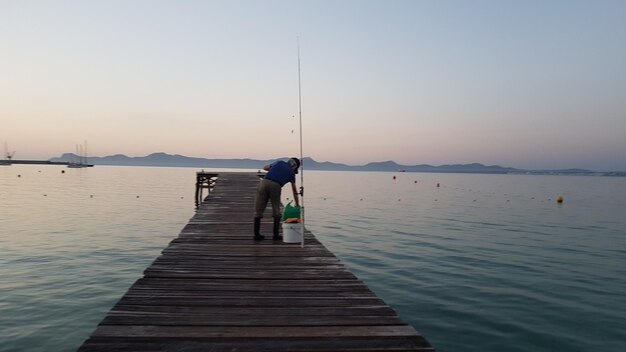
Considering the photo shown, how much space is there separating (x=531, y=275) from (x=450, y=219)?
674 inches

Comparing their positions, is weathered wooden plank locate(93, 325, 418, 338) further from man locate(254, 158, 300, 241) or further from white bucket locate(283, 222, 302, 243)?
white bucket locate(283, 222, 302, 243)

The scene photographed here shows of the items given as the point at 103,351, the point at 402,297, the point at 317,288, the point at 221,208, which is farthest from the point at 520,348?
the point at 221,208

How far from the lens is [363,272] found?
1413 centimetres

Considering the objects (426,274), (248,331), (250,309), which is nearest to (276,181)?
(250,309)

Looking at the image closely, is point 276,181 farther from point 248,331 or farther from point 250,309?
point 248,331

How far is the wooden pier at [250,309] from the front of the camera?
432 cm

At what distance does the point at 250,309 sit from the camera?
5410 mm

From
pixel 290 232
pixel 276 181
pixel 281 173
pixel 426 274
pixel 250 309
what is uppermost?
pixel 281 173

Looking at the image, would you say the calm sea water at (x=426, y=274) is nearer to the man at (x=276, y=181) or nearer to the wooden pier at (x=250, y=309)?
the wooden pier at (x=250, y=309)

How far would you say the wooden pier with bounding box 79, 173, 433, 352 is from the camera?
4.32 meters

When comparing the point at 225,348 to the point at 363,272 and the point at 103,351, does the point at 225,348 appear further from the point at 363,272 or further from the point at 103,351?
the point at 363,272

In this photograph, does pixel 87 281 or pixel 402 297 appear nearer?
pixel 402 297

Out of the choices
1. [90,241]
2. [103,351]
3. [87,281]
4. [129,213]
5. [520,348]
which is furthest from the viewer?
[129,213]

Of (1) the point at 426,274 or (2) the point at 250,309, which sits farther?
(1) the point at 426,274
